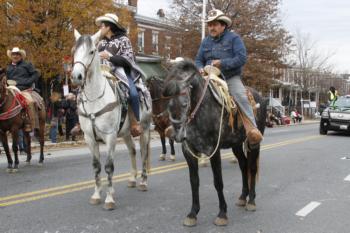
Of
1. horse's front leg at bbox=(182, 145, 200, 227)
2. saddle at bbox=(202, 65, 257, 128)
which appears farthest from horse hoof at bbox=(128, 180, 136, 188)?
saddle at bbox=(202, 65, 257, 128)

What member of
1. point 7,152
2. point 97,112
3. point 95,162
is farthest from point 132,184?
point 7,152

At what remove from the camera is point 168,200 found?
699cm

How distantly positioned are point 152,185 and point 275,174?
3.14 m

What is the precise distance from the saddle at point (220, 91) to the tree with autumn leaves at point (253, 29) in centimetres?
2660

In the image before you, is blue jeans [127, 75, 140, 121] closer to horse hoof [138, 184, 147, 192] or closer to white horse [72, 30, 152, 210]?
white horse [72, 30, 152, 210]

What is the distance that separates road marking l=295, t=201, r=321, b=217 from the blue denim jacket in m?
2.31

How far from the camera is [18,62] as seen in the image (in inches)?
424

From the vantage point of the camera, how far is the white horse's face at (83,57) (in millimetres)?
5863

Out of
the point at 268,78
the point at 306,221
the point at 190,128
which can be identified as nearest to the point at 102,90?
the point at 190,128

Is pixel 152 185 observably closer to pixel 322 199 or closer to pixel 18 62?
pixel 322 199

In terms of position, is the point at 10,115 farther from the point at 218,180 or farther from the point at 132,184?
the point at 218,180

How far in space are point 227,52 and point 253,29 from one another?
2751cm

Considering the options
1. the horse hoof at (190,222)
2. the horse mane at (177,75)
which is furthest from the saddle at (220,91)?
the horse hoof at (190,222)

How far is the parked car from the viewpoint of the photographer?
20375 mm
